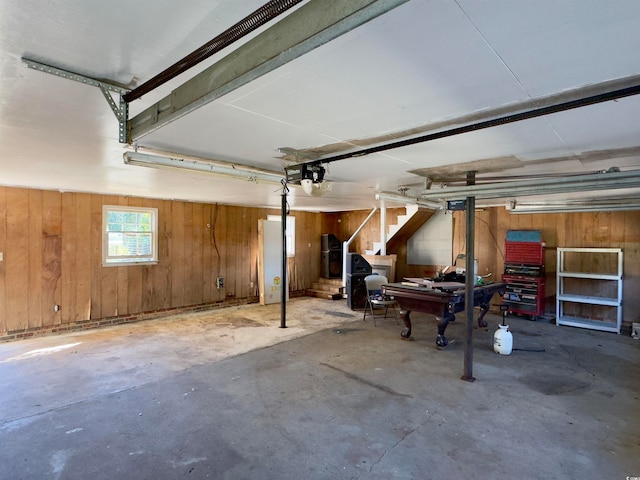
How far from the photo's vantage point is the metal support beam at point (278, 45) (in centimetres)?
96

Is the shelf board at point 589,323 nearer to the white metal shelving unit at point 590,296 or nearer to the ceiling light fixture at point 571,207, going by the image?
the white metal shelving unit at point 590,296

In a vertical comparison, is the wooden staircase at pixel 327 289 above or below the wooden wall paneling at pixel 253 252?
below

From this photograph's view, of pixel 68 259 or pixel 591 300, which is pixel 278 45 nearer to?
pixel 68 259

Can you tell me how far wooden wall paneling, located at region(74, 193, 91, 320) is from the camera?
5.75 m

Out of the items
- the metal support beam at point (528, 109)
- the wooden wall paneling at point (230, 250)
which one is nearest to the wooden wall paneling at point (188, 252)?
the wooden wall paneling at point (230, 250)

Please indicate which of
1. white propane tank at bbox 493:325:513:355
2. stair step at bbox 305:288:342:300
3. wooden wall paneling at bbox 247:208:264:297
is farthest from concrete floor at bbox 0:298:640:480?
stair step at bbox 305:288:342:300

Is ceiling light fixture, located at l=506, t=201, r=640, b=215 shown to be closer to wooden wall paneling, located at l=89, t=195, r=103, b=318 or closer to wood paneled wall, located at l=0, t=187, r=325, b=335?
wood paneled wall, located at l=0, t=187, r=325, b=335

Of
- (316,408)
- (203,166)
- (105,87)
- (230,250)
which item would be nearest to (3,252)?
(230,250)

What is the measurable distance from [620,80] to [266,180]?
316 centimetres

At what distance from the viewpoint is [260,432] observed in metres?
2.69

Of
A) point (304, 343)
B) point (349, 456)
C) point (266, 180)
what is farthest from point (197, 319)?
point (349, 456)

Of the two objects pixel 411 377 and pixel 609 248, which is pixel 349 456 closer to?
pixel 411 377

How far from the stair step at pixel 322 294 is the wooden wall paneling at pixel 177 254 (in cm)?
330

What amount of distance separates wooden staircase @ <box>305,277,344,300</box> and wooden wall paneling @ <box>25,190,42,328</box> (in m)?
5.56
